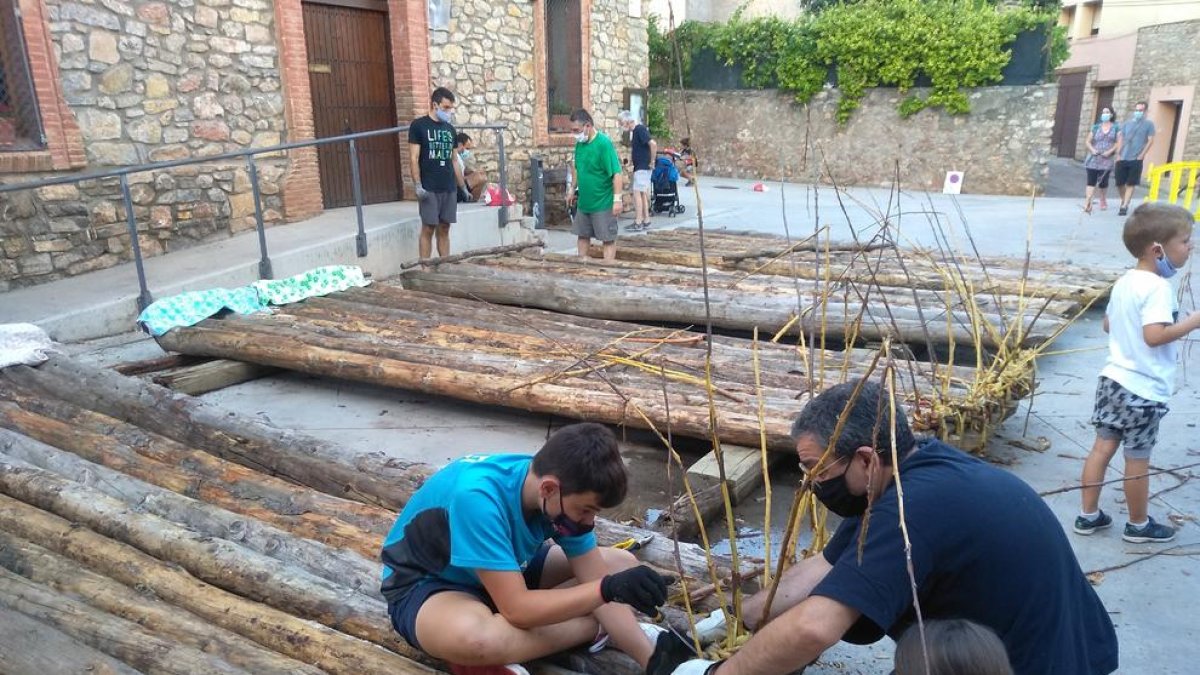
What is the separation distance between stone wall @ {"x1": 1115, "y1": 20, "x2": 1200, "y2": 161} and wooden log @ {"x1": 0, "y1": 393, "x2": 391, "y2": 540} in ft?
75.0

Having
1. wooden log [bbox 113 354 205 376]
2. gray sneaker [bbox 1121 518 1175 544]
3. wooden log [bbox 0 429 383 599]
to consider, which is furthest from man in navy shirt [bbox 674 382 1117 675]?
wooden log [bbox 113 354 205 376]

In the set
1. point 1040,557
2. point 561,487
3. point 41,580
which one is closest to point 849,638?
point 1040,557

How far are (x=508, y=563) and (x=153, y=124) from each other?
7207 millimetres

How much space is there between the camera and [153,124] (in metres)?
7.55

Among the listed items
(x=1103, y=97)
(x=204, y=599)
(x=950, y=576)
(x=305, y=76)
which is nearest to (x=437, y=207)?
(x=305, y=76)

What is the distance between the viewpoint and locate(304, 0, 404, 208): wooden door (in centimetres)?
961

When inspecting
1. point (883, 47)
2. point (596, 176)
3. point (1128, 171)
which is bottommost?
point (1128, 171)

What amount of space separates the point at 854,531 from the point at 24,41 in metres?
7.47

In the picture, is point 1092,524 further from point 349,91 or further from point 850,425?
point 349,91

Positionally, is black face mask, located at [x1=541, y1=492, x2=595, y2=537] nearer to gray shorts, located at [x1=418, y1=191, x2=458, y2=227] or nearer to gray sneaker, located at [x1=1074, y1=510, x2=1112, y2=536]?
gray sneaker, located at [x1=1074, y1=510, x2=1112, y2=536]

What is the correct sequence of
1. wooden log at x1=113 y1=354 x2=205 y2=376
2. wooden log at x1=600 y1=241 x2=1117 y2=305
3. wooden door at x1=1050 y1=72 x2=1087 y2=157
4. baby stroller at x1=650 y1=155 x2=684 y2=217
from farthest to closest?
1. wooden door at x1=1050 y1=72 x2=1087 y2=157
2. baby stroller at x1=650 y1=155 x2=684 y2=217
3. wooden log at x1=600 y1=241 x2=1117 y2=305
4. wooden log at x1=113 y1=354 x2=205 y2=376

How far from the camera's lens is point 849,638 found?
1.95 metres

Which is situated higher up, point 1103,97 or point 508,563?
point 1103,97

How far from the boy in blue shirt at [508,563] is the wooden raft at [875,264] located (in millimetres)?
3843
